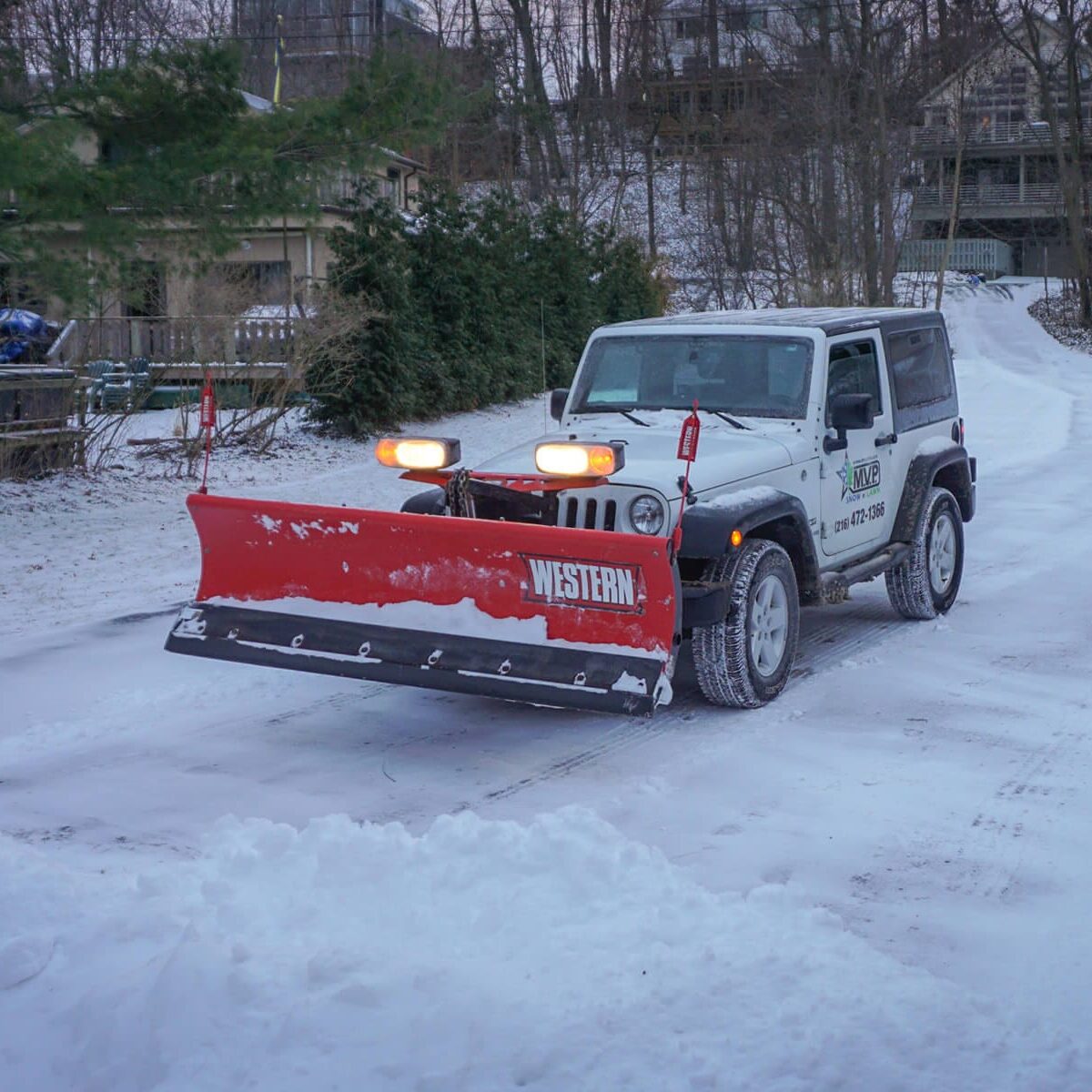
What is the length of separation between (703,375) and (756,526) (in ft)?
4.62

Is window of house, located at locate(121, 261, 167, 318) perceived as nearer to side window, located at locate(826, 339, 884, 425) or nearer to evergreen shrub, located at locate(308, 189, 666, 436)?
evergreen shrub, located at locate(308, 189, 666, 436)

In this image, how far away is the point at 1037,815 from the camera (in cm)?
521

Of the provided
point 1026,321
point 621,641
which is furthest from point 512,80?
point 621,641

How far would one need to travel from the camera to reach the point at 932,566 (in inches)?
332

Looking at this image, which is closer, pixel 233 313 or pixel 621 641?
pixel 621 641

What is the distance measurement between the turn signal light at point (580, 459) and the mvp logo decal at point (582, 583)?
→ 1.47 feet

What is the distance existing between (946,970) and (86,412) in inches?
466

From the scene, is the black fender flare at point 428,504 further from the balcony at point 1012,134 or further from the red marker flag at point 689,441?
the balcony at point 1012,134

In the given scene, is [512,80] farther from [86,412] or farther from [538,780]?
[538,780]

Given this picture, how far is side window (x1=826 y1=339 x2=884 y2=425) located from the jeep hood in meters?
0.53

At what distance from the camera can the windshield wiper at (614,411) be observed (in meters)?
7.43

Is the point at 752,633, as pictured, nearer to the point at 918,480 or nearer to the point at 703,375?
the point at 703,375

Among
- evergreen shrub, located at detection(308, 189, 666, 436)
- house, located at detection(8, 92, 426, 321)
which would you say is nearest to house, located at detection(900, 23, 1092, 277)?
evergreen shrub, located at detection(308, 189, 666, 436)

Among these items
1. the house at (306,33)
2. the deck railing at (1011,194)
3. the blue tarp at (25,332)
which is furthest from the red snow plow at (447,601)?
the deck railing at (1011,194)
